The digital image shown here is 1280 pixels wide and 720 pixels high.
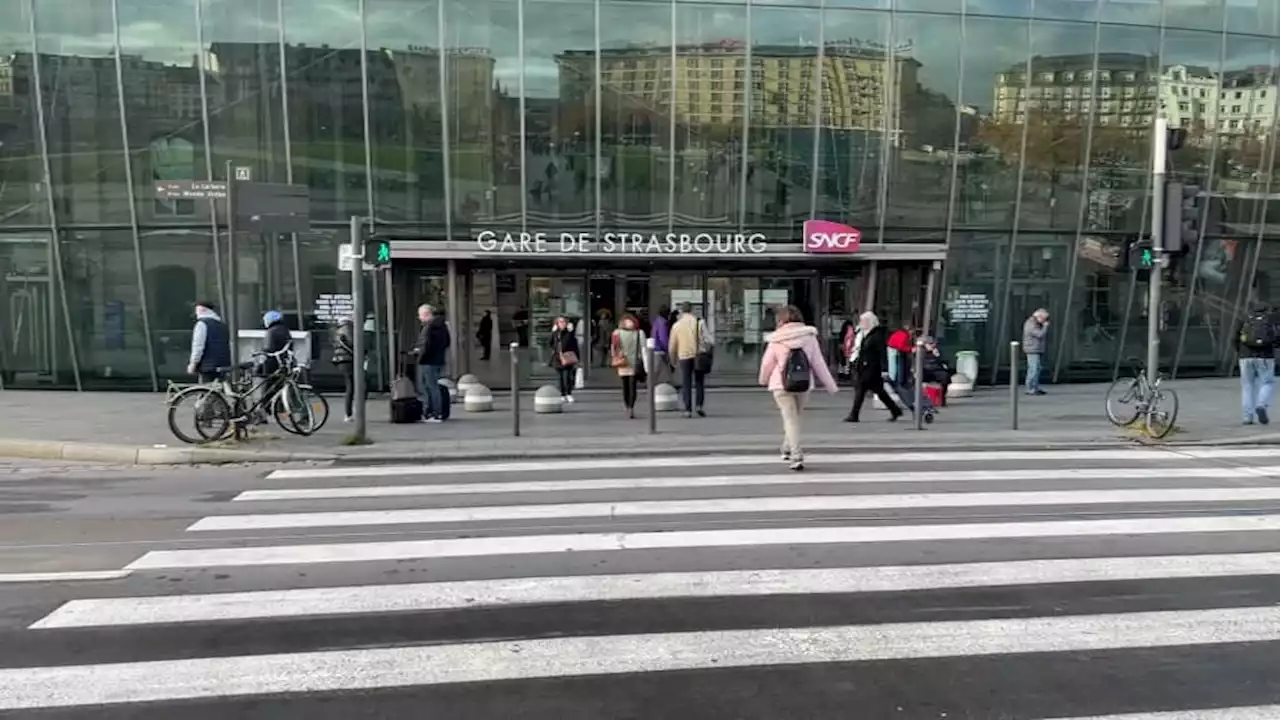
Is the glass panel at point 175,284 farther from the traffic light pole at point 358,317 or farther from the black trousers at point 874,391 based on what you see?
the black trousers at point 874,391

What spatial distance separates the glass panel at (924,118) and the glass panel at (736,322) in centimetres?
347

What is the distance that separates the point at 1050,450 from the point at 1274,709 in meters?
8.50

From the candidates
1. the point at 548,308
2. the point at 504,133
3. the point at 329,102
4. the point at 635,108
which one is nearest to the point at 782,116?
the point at 635,108

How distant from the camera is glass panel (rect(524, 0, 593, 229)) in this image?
66.4 ft

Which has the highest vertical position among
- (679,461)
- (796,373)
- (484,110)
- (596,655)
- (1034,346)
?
(484,110)

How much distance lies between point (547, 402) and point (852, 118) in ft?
32.8

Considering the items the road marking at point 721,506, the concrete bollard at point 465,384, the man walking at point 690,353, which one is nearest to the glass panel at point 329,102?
the concrete bollard at point 465,384

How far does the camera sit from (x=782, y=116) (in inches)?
822

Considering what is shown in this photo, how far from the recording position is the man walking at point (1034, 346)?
1970 cm

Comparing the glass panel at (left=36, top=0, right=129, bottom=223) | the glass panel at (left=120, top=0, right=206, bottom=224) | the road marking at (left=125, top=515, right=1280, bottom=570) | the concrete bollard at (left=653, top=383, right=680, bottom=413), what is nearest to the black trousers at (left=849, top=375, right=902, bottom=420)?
the concrete bollard at (left=653, top=383, right=680, bottom=413)

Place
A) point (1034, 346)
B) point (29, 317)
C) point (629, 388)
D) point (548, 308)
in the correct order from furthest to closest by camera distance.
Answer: point (548, 308) → point (29, 317) → point (1034, 346) → point (629, 388)

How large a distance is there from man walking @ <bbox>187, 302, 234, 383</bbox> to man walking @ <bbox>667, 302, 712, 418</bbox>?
6515mm

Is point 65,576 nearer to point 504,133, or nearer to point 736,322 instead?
point 504,133

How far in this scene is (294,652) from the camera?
500 cm
